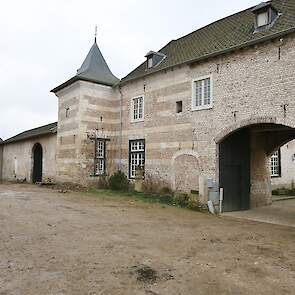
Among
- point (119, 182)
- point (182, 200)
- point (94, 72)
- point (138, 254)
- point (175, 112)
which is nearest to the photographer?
point (138, 254)

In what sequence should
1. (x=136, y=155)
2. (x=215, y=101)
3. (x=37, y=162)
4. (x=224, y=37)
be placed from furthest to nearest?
(x=37, y=162) < (x=136, y=155) < (x=224, y=37) < (x=215, y=101)

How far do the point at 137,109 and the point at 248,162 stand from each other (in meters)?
6.18

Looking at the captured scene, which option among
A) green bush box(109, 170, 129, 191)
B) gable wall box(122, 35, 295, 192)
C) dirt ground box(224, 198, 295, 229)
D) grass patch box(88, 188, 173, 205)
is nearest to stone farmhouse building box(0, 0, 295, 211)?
gable wall box(122, 35, 295, 192)

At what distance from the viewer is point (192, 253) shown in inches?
231

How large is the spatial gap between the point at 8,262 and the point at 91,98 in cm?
1311

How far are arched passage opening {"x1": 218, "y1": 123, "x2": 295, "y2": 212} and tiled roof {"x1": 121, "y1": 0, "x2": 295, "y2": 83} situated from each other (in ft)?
10.5

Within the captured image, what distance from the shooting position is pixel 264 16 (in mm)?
11492

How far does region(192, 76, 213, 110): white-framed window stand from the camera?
39.8ft

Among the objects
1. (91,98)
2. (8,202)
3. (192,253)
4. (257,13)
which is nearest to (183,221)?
(192,253)

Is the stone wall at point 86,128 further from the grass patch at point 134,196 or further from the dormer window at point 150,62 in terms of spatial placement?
the dormer window at point 150,62

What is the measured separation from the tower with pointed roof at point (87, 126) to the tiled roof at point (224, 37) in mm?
2223

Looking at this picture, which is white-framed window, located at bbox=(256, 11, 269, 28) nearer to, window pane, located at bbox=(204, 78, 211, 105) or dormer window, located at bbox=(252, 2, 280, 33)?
dormer window, located at bbox=(252, 2, 280, 33)

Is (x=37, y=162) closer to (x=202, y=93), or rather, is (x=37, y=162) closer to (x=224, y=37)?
(x=202, y=93)

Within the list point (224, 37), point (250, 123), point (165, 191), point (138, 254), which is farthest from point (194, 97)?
point (138, 254)
